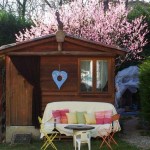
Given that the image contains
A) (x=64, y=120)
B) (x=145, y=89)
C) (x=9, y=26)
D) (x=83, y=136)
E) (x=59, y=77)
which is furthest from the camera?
(x=9, y=26)

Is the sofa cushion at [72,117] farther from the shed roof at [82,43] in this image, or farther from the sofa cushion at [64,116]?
the shed roof at [82,43]

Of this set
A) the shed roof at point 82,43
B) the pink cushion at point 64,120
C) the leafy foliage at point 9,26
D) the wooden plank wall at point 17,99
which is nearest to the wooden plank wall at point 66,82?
the shed roof at point 82,43

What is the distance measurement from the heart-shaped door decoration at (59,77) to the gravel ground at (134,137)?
252cm

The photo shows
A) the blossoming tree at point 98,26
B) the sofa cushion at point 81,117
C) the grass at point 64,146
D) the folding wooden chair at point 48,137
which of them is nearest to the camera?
the folding wooden chair at point 48,137

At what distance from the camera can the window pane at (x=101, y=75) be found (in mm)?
12312

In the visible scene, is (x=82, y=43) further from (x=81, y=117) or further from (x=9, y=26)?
(x=9, y=26)

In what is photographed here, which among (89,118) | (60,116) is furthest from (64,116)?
(89,118)

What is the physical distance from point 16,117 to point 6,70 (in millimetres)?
1401

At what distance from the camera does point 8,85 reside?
12.1 m

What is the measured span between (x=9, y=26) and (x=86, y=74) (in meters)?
9.63

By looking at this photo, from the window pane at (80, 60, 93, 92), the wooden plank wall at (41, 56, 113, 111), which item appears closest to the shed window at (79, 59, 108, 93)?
the window pane at (80, 60, 93, 92)

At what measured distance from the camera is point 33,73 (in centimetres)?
1223

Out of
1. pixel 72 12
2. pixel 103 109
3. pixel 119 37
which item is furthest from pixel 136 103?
pixel 103 109

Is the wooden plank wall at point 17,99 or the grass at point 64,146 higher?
the wooden plank wall at point 17,99
